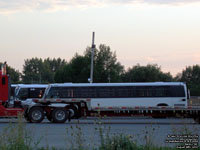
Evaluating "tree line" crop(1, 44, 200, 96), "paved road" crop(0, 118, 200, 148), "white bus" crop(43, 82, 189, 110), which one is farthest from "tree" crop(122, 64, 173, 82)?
"paved road" crop(0, 118, 200, 148)

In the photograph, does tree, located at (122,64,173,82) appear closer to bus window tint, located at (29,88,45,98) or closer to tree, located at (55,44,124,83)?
tree, located at (55,44,124,83)

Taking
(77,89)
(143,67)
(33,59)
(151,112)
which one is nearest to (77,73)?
(143,67)

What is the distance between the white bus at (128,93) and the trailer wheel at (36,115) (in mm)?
5931

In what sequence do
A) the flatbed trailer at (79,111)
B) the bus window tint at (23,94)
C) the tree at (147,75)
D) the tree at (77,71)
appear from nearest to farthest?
1. the flatbed trailer at (79,111)
2. the bus window tint at (23,94)
3. the tree at (77,71)
4. the tree at (147,75)

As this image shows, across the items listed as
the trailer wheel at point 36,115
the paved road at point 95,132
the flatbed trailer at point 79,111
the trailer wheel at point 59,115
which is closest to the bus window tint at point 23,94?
the flatbed trailer at point 79,111

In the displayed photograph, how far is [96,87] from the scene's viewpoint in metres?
37.6

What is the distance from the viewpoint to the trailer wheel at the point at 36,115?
30.7 metres

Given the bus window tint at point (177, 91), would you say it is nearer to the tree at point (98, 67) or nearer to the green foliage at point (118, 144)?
the green foliage at point (118, 144)

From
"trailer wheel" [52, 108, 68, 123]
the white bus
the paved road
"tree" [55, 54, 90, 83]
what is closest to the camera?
the paved road

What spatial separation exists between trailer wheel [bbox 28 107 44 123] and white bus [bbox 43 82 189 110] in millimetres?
5931

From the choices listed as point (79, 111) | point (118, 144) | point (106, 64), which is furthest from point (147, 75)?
point (118, 144)

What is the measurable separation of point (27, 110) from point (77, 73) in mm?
48501

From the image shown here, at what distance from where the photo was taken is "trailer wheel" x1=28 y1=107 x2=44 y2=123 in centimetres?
3070

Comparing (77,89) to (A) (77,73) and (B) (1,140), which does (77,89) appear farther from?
(A) (77,73)
